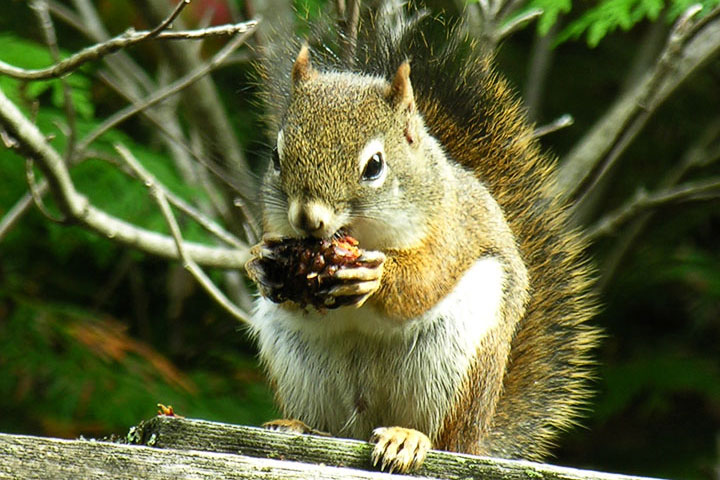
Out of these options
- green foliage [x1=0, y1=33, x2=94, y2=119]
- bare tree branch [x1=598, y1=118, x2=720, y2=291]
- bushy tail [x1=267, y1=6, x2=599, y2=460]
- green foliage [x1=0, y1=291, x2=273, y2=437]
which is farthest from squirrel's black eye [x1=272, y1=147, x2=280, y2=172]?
bare tree branch [x1=598, y1=118, x2=720, y2=291]

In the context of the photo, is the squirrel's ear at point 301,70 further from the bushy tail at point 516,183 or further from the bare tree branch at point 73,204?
the bare tree branch at point 73,204

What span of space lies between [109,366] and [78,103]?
937mm

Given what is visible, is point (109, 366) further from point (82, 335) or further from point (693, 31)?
point (693, 31)

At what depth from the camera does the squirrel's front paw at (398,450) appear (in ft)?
6.66

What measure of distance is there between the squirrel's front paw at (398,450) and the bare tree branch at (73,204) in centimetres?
103

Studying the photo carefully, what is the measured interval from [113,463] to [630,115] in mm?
2268

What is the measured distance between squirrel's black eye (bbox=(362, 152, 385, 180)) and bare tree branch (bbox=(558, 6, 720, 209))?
0.79 metres

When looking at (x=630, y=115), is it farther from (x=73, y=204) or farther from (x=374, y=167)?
(x=73, y=204)

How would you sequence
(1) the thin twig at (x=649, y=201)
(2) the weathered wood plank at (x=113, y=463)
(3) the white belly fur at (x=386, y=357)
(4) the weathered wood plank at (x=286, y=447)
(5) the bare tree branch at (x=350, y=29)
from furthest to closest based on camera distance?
(1) the thin twig at (x=649, y=201)
(5) the bare tree branch at (x=350, y=29)
(3) the white belly fur at (x=386, y=357)
(4) the weathered wood plank at (x=286, y=447)
(2) the weathered wood plank at (x=113, y=463)

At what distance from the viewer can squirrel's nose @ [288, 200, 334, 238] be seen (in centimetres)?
230

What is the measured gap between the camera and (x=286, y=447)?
1907mm

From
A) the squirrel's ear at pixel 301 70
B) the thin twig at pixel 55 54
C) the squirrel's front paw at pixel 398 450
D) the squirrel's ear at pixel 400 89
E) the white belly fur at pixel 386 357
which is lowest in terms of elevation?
the squirrel's front paw at pixel 398 450

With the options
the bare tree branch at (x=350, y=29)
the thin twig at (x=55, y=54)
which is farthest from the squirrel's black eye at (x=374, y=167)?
the thin twig at (x=55, y=54)

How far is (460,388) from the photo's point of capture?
8.32ft
